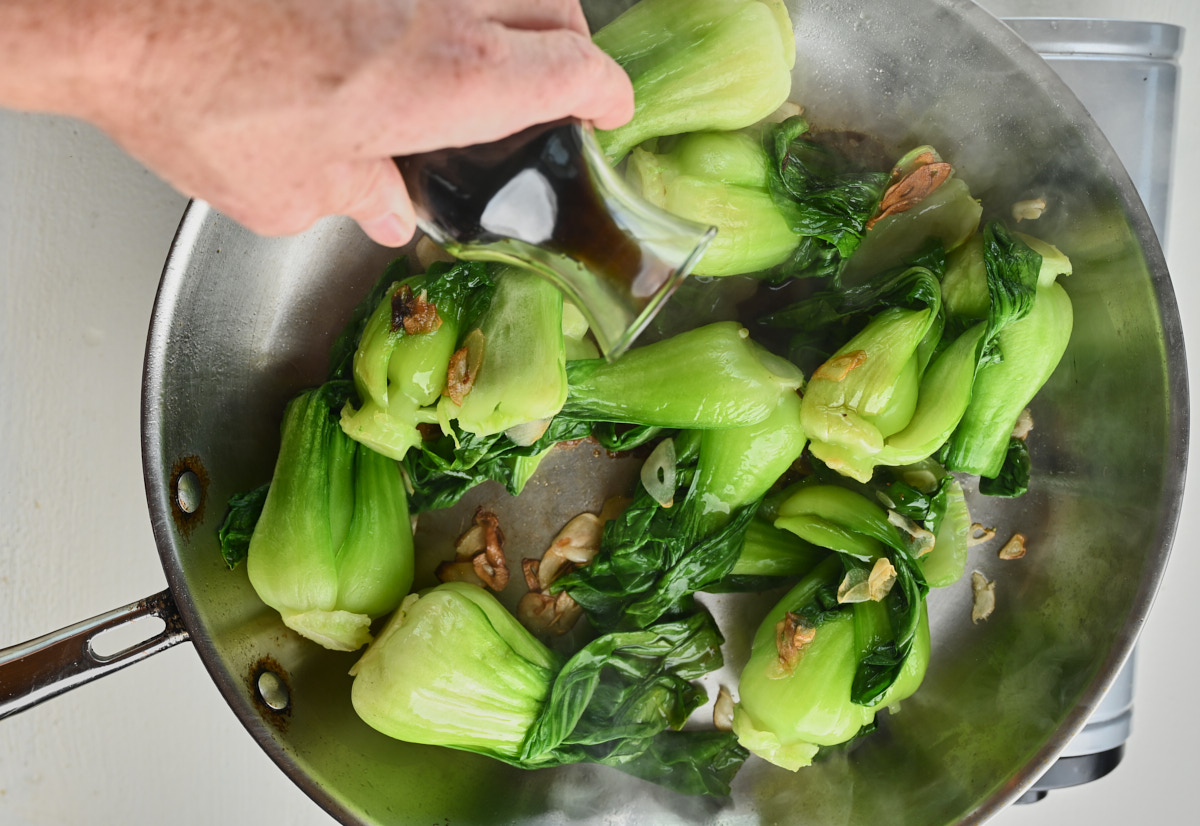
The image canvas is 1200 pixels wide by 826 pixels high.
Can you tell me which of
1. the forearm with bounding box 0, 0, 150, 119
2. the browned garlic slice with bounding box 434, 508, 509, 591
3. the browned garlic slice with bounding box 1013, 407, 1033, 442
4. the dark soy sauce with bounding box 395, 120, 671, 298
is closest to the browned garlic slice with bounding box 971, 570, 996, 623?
the browned garlic slice with bounding box 1013, 407, 1033, 442

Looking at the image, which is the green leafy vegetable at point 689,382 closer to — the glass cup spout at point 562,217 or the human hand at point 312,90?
the glass cup spout at point 562,217

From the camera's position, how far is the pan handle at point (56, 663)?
1.02m

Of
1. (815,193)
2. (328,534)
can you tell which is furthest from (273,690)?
(815,193)

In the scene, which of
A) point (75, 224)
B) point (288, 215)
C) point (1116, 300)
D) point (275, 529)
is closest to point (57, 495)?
point (75, 224)

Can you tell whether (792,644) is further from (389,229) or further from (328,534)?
(389,229)

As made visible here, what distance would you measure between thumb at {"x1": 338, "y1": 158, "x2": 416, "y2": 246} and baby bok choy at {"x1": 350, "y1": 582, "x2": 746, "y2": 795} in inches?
25.2

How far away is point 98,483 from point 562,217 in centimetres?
123

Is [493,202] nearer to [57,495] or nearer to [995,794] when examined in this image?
[995,794]

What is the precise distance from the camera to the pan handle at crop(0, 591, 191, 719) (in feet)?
3.34

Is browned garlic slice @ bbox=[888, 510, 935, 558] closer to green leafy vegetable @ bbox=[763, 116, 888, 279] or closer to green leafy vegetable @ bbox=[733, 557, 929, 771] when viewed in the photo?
green leafy vegetable @ bbox=[733, 557, 929, 771]

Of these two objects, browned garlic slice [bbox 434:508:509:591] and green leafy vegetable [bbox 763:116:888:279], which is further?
browned garlic slice [bbox 434:508:509:591]

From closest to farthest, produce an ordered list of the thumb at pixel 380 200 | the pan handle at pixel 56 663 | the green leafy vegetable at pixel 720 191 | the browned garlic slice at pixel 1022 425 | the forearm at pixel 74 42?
the forearm at pixel 74 42 → the thumb at pixel 380 200 → the pan handle at pixel 56 663 → the green leafy vegetable at pixel 720 191 → the browned garlic slice at pixel 1022 425

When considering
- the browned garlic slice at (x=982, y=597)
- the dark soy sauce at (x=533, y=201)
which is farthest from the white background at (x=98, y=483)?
the dark soy sauce at (x=533, y=201)

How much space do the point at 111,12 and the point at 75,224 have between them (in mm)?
1042
